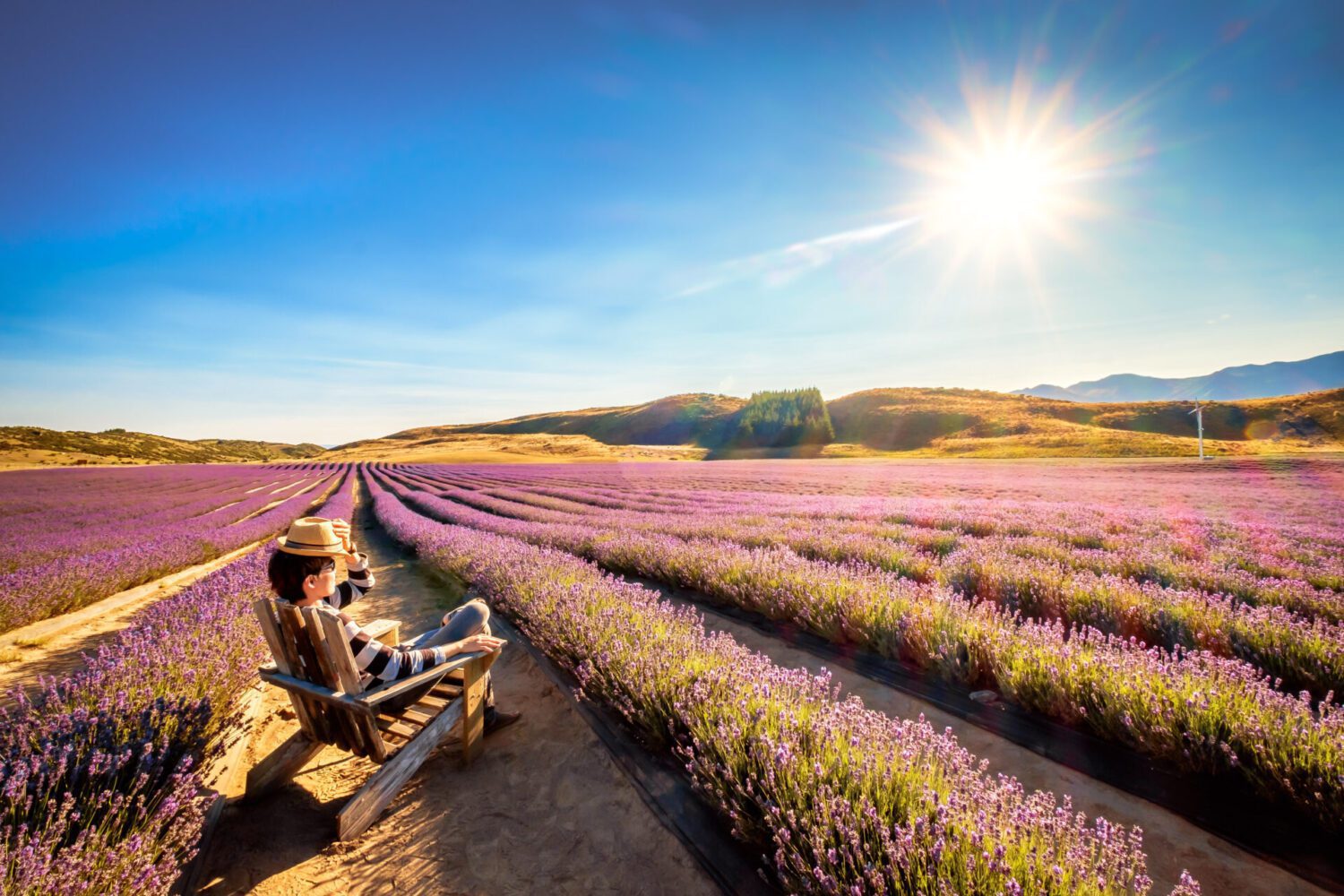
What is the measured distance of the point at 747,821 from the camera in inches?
82.8

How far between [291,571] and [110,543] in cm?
1084

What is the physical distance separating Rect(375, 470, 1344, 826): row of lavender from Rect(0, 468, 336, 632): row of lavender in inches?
305

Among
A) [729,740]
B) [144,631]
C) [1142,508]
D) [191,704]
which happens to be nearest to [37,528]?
[144,631]

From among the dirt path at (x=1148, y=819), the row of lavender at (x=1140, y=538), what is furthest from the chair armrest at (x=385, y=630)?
the row of lavender at (x=1140, y=538)

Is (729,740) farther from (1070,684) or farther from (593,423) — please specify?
(593,423)

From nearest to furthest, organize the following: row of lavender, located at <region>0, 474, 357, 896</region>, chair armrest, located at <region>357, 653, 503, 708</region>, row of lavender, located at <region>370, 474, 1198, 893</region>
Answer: row of lavender, located at <region>370, 474, 1198, 893</region> < row of lavender, located at <region>0, 474, 357, 896</region> < chair armrest, located at <region>357, 653, 503, 708</region>

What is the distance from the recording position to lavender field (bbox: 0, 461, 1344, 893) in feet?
5.56

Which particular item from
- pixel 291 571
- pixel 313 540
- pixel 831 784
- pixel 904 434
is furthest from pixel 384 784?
pixel 904 434

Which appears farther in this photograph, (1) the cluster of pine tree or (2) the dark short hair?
(1) the cluster of pine tree

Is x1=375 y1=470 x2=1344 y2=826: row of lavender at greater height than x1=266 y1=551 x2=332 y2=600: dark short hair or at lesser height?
lesser

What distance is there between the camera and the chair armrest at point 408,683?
2311mm

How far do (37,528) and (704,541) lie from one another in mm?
15188

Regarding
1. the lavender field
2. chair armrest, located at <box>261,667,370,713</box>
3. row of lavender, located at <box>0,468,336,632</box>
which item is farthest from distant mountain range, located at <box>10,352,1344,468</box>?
chair armrest, located at <box>261,667,370,713</box>

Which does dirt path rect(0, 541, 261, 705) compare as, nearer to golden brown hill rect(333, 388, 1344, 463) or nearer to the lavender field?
the lavender field
